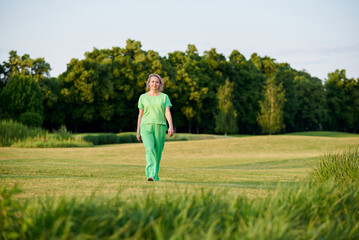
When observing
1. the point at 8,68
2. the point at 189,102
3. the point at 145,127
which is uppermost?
the point at 8,68

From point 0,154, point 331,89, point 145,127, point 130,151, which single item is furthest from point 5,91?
point 331,89

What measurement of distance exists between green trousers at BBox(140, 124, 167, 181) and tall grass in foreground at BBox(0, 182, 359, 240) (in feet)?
11.5

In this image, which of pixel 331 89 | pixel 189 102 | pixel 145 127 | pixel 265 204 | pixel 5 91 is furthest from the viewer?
pixel 331 89

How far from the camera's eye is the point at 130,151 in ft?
76.2

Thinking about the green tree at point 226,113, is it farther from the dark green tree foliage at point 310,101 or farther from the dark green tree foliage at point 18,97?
the dark green tree foliage at point 18,97

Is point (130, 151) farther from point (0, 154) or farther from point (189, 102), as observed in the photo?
point (189, 102)

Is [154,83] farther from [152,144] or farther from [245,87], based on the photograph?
[245,87]

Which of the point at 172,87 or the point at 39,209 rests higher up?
the point at 172,87

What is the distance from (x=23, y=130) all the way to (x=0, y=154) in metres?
8.16

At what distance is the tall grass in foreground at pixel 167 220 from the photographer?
3012mm

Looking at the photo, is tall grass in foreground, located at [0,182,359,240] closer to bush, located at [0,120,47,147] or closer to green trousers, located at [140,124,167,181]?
green trousers, located at [140,124,167,181]

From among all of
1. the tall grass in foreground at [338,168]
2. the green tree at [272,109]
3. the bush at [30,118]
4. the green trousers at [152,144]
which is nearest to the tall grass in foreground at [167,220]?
the tall grass in foreground at [338,168]

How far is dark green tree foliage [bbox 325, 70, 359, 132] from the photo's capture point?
65.4m

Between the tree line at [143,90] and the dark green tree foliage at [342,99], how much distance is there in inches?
111
